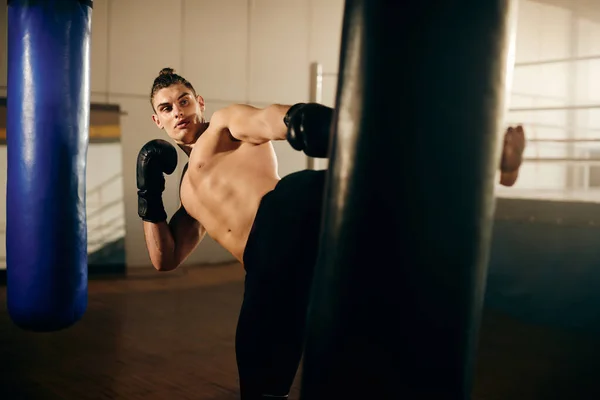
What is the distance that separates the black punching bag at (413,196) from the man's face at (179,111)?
4.35 feet

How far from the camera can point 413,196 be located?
3.12ft

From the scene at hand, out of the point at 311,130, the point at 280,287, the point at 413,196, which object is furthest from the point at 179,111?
the point at 413,196

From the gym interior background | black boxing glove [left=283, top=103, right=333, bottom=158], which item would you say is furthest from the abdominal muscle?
the gym interior background

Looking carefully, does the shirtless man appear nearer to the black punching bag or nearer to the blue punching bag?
the blue punching bag

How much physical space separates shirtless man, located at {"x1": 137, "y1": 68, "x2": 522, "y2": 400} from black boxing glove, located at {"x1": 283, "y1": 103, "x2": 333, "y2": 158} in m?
0.19

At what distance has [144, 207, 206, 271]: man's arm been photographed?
2.34 metres

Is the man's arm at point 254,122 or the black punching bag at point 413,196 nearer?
→ the black punching bag at point 413,196

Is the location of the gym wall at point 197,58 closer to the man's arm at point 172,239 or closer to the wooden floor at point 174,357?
the wooden floor at point 174,357

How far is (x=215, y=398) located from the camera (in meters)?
2.83

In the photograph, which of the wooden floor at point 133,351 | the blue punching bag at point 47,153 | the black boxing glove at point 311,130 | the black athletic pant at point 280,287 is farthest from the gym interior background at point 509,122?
the black boxing glove at point 311,130

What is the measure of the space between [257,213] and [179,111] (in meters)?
0.53

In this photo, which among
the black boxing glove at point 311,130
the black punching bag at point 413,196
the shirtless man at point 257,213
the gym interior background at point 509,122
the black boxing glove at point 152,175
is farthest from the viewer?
the gym interior background at point 509,122

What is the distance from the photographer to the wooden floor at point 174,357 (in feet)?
9.59

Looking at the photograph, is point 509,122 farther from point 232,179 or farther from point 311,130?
point 311,130
